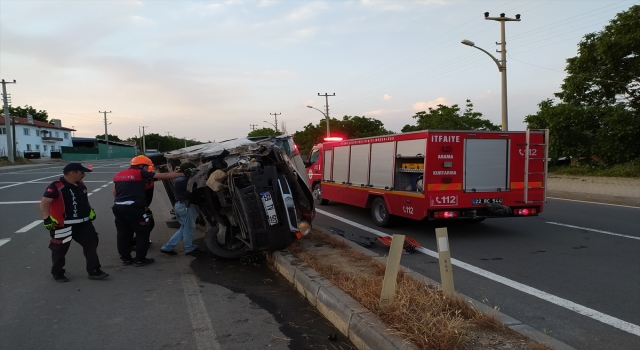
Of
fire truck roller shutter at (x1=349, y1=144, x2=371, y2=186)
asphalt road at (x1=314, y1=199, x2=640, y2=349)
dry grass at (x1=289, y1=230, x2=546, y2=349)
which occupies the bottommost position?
asphalt road at (x1=314, y1=199, x2=640, y2=349)

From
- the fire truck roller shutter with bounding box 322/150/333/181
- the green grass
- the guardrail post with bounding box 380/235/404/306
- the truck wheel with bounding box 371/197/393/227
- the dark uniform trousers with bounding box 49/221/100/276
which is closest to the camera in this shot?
the guardrail post with bounding box 380/235/404/306

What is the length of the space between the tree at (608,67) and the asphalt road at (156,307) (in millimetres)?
23723

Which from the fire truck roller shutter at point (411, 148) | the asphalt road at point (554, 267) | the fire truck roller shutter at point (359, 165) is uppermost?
the fire truck roller shutter at point (411, 148)

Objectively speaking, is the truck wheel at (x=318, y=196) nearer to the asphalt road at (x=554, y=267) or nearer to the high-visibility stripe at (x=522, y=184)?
the asphalt road at (x=554, y=267)

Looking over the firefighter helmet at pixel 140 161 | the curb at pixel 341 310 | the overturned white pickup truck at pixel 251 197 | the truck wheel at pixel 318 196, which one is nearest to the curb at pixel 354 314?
the curb at pixel 341 310

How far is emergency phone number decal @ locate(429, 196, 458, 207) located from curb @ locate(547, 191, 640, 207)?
8148 mm

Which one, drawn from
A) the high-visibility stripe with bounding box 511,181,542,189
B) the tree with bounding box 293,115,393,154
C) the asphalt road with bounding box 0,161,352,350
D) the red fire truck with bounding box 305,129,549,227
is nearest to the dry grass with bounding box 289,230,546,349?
the asphalt road with bounding box 0,161,352,350

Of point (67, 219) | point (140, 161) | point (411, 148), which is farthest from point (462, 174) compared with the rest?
point (67, 219)

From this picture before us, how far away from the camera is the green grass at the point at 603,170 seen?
2125 centimetres

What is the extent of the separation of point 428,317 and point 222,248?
4043mm

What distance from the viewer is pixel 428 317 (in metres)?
3.69

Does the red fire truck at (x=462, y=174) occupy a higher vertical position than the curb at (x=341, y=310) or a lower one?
higher

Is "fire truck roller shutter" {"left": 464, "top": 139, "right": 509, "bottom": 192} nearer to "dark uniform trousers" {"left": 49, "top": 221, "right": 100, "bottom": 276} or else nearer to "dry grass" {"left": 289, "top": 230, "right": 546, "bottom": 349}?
"dry grass" {"left": 289, "top": 230, "right": 546, "bottom": 349}

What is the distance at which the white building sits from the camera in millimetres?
71062
